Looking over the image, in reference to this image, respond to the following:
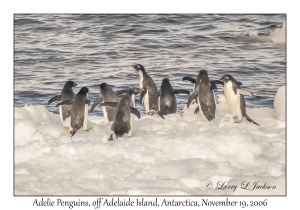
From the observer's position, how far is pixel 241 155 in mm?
10711

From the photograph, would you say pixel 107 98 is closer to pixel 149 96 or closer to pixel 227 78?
pixel 149 96

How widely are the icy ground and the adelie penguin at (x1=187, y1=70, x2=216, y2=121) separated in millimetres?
492

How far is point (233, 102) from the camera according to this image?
42.0 ft

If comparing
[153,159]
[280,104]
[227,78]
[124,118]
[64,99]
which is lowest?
[153,159]

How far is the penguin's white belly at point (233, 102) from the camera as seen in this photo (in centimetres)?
1271

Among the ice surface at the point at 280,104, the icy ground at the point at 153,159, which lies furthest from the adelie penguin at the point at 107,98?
the ice surface at the point at 280,104

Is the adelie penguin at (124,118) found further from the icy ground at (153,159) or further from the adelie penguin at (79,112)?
the adelie penguin at (79,112)

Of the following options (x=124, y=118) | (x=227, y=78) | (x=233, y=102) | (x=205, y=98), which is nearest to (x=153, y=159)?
(x=124, y=118)

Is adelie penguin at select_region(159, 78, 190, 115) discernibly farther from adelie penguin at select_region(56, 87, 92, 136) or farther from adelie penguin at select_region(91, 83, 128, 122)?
adelie penguin at select_region(56, 87, 92, 136)

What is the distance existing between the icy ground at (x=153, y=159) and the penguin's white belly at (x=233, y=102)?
39 centimetres

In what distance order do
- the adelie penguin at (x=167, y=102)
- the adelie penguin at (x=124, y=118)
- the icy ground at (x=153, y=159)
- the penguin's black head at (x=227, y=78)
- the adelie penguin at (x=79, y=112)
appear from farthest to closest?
1. the adelie penguin at (x=167, y=102)
2. the penguin's black head at (x=227, y=78)
3. the adelie penguin at (x=79, y=112)
4. the adelie penguin at (x=124, y=118)
5. the icy ground at (x=153, y=159)

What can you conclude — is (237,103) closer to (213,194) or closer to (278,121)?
(278,121)

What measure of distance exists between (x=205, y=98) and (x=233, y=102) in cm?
50
